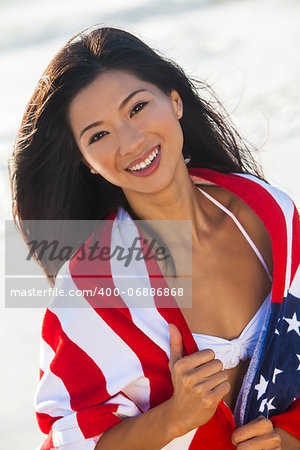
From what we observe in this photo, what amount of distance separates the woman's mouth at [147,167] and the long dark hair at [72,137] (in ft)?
0.84


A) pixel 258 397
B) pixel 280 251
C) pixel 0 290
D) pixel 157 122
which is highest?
pixel 157 122

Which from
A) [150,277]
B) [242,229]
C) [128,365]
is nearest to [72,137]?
[150,277]

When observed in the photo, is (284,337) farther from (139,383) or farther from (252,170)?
(252,170)

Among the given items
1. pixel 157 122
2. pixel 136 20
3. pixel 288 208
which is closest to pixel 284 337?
pixel 288 208

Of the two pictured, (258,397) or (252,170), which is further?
(252,170)

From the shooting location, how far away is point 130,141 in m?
2.47

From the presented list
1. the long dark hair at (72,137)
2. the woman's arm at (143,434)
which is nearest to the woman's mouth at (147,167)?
the long dark hair at (72,137)

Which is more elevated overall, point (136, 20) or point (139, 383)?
point (136, 20)

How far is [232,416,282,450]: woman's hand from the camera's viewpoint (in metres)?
2.34

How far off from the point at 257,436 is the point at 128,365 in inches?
17.8

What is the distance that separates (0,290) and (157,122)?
2.23 metres

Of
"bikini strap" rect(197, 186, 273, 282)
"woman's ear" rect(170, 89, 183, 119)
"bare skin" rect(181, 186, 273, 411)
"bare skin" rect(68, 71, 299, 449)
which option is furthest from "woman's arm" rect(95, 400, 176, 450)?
"woman's ear" rect(170, 89, 183, 119)

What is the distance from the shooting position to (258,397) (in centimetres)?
247

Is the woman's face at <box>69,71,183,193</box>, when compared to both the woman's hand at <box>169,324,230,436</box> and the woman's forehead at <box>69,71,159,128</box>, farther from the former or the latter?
the woman's hand at <box>169,324,230,436</box>
